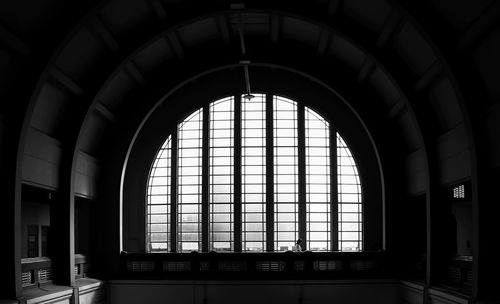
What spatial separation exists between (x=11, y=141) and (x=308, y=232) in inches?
643

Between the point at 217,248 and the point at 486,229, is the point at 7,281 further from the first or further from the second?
the point at 486,229

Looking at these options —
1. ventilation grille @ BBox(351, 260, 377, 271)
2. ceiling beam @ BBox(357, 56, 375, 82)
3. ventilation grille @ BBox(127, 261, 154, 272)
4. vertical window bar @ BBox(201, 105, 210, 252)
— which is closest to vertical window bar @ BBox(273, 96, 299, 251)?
vertical window bar @ BBox(201, 105, 210, 252)

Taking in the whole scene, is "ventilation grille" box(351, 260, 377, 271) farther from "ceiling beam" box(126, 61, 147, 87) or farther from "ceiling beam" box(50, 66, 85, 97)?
"ceiling beam" box(50, 66, 85, 97)

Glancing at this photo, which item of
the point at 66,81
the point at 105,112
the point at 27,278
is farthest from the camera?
the point at 105,112

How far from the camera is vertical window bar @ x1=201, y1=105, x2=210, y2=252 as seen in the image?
30828 millimetres

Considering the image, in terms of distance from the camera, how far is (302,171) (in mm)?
31000

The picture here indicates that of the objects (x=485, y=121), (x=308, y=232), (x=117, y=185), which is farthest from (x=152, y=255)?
(x=485, y=121)

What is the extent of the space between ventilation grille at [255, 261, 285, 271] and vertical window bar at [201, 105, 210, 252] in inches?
179

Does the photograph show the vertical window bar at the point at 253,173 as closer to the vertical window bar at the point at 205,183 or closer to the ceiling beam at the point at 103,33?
the vertical window bar at the point at 205,183

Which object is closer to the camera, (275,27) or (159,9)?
(159,9)

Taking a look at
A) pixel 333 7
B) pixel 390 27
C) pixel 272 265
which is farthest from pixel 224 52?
pixel 272 265

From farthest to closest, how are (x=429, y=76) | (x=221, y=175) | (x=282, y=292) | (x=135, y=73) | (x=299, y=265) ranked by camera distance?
(x=221, y=175) → (x=135, y=73) → (x=299, y=265) → (x=282, y=292) → (x=429, y=76)

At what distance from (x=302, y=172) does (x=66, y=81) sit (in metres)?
13.4

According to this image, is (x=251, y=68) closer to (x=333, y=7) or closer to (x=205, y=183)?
(x=205, y=183)
